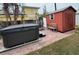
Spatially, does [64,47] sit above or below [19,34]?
below

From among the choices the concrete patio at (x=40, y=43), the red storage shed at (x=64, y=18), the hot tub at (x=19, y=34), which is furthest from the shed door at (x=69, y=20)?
the hot tub at (x=19, y=34)

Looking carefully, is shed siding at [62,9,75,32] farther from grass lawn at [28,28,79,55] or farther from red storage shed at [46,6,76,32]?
grass lawn at [28,28,79,55]

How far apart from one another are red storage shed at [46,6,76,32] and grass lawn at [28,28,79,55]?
0.17 metres

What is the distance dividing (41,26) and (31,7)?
380 mm

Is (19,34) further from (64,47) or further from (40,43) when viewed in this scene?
(64,47)

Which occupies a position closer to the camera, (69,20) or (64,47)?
(64,47)

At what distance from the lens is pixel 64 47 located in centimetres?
206

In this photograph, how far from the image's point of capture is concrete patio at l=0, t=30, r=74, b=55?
6.54 ft

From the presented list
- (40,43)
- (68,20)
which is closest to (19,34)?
(40,43)

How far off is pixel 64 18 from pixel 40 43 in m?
0.65

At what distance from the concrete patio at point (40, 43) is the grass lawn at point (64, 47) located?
6 cm

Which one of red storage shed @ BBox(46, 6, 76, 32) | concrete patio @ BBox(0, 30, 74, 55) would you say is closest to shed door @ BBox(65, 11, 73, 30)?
red storage shed @ BBox(46, 6, 76, 32)
